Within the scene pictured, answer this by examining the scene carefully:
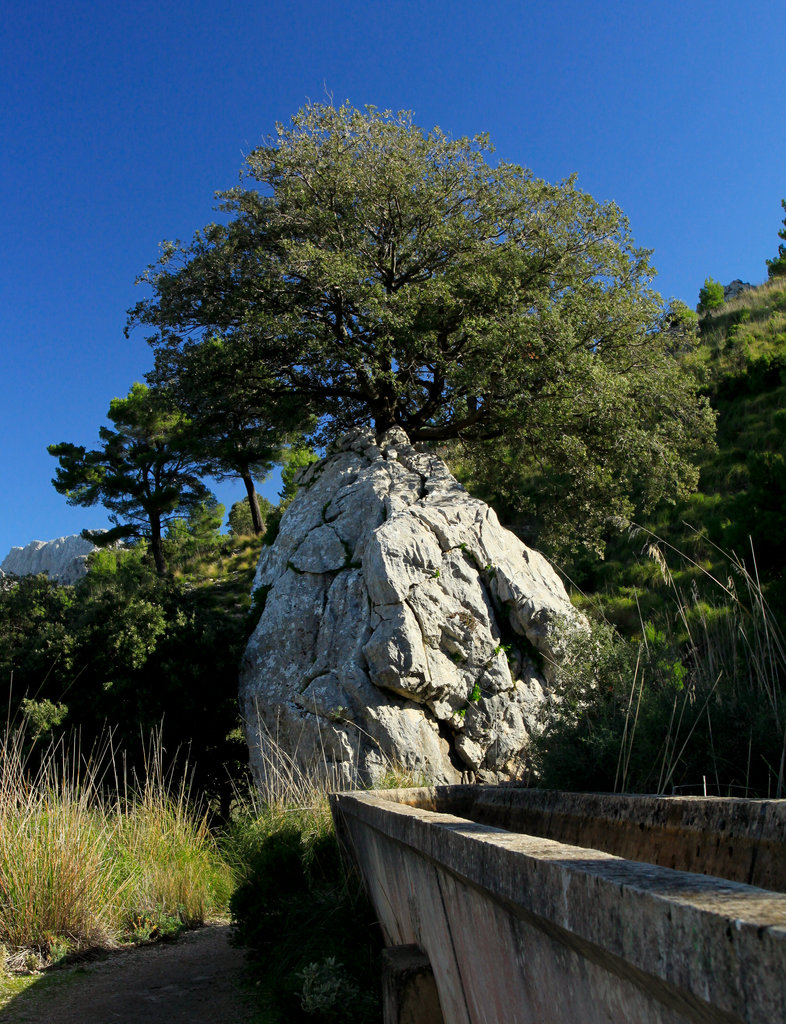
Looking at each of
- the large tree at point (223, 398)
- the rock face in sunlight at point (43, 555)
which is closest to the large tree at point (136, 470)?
the large tree at point (223, 398)

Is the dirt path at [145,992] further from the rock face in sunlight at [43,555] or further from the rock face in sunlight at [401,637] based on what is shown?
the rock face in sunlight at [43,555]

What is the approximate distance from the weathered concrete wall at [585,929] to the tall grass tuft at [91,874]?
299 cm

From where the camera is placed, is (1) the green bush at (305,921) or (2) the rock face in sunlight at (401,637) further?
(2) the rock face in sunlight at (401,637)

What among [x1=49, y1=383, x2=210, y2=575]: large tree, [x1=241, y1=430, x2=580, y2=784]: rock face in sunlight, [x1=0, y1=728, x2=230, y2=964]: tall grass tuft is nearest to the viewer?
[x1=0, y1=728, x2=230, y2=964]: tall grass tuft

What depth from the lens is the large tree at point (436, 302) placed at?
35.3ft

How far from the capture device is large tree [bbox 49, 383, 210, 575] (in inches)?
926

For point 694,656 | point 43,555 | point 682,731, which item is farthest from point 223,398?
point 43,555

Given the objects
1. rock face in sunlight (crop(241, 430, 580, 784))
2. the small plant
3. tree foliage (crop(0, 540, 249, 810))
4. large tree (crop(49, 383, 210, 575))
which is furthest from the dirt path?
large tree (crop(49, 383, 210, 575))

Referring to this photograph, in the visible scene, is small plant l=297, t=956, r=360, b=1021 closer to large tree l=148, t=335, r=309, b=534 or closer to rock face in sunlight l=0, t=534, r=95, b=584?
large tree l=148, t=335, r=309, b=534

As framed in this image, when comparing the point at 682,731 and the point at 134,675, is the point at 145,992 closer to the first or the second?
the point at 682,731

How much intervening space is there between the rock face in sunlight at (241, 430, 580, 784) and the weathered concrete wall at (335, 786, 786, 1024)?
5.65 meters

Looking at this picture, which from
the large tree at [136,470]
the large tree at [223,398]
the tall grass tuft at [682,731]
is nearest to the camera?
the tall grass tuft at [682,731]

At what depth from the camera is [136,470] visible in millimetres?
23938

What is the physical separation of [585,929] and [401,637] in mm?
7653
